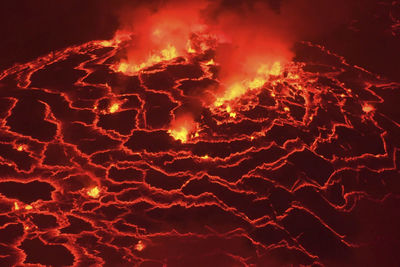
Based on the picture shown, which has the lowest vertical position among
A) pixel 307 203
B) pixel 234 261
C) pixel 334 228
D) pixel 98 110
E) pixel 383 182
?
pixel 234 261

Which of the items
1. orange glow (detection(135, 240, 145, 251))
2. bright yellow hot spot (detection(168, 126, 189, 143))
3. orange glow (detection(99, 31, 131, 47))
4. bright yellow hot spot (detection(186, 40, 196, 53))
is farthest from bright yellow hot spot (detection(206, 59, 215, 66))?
orange glow (detection(135, 240, 145, 251))

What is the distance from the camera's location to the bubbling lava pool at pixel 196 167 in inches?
202

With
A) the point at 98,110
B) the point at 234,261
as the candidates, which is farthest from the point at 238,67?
the point at 234,261

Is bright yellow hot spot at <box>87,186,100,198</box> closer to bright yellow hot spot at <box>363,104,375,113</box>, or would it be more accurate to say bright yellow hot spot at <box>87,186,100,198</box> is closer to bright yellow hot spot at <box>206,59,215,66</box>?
bright yellow hot spot at <box>206,59,215,66</box>

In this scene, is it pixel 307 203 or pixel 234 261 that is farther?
pixel 307 203

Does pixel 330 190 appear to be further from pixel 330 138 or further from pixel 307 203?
pixel 330 138

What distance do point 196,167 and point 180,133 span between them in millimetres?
784

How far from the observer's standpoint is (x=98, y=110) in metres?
6.79

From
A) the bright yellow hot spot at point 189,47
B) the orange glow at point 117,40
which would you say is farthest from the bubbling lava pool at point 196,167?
the orange glow at point 117,40

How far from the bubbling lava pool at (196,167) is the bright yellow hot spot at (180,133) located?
0.03 metres

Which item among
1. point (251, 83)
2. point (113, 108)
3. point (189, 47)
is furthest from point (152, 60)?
point (251, 83)

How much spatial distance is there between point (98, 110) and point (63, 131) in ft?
2.52

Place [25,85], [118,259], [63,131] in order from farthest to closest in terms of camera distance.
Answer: [25,85] → [63,131] → [118,259]

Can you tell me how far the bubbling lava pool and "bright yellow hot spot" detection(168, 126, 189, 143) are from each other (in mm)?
28
